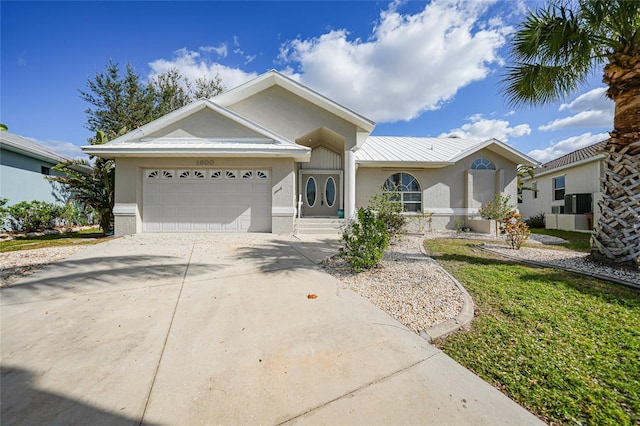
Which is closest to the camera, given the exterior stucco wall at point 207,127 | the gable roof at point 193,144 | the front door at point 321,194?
the gable roof at point 193,144

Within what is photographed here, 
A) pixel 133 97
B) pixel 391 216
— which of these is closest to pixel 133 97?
pixel 133 97

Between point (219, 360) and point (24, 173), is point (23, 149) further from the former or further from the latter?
point (219, 360)

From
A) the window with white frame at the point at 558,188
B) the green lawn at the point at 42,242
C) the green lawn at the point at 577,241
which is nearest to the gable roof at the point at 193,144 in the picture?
the green lawn at the point at 42,242

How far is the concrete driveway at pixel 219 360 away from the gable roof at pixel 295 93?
27.8 feet

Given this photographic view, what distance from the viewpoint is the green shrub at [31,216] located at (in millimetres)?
11887

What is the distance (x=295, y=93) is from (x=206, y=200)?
620cm

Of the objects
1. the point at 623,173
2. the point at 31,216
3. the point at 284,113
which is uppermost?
the point at 284,113

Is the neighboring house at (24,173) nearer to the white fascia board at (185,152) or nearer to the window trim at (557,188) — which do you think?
the white fascia board at (185,152)

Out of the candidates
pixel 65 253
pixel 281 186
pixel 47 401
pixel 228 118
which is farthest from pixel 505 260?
pixel 65 253

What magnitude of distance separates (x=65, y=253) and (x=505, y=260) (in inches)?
465

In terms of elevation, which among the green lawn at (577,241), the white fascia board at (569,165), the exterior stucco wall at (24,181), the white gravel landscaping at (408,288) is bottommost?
the white gravel landscaping at (408,288)

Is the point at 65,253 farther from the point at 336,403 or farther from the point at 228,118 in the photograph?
the point at 336,403

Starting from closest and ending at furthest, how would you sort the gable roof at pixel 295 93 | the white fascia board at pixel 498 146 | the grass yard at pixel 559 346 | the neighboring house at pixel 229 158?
1. the grass yard at pixel 559 346
2. the neighboring house at pixel 229 158
3. the gable roof at pixel 295 93
4. the white fascia board at pixel 498 146

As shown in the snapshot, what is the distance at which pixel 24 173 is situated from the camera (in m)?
13.1
